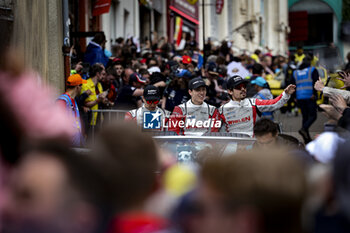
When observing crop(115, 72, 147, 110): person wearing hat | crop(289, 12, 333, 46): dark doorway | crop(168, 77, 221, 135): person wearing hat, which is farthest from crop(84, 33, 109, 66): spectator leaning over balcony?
crop(289, 12, 333, 46): dark doorway

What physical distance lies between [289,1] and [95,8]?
2417 inches

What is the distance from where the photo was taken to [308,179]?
11.6 feet

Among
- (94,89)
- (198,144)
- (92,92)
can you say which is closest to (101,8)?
(94,89)

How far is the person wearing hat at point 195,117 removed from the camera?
29.9 ft

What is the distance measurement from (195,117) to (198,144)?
1809 millimetres

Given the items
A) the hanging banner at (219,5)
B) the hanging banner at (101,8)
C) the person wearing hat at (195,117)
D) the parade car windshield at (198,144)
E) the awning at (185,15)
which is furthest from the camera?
the hanging banner at (219,5)

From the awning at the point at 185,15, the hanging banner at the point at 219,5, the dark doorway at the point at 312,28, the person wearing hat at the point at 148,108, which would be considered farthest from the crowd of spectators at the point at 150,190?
the dark doorway at the point at 312,28

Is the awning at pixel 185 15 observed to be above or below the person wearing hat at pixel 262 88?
above

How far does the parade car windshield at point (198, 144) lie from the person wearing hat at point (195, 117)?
4.06ft

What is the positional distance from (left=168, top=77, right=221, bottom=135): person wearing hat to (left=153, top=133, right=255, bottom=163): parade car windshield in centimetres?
124

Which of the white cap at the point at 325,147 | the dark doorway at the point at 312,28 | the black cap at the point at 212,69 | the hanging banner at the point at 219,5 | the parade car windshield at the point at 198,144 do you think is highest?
the dark doorway at the point at 312,28

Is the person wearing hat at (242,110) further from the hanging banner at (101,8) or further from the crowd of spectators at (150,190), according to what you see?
the hanging banner at (101,8)

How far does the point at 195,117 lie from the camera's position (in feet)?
30.5

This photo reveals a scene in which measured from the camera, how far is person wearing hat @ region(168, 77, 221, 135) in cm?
910
